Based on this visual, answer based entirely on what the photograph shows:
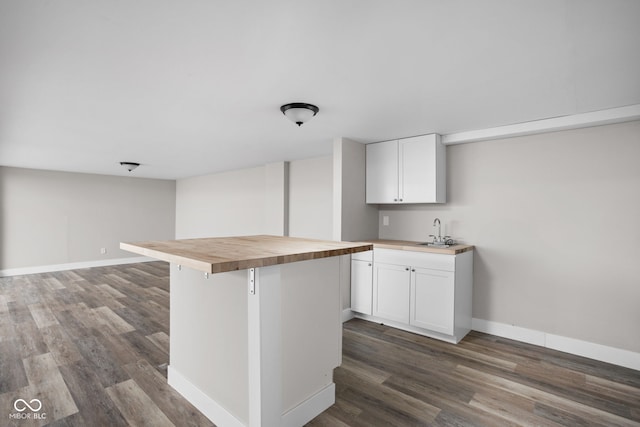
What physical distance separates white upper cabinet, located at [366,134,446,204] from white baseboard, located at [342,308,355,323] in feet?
4.62

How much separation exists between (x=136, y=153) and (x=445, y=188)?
175 inches

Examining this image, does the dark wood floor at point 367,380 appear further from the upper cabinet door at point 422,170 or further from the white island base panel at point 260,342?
the upper cabinet door at point 422,170

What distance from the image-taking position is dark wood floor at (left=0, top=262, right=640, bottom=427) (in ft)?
6.74

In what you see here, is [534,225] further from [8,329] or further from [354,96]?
[8,329]

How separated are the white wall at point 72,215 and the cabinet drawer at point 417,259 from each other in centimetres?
661

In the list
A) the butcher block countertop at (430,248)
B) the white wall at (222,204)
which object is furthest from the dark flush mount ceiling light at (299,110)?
the white wall at (222,204)

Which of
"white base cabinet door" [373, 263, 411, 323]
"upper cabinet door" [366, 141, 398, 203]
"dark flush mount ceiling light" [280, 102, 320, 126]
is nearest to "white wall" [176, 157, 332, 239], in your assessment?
"upper cabinet door" [366, 141, 398, 203]

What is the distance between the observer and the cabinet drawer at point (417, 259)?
3217mm

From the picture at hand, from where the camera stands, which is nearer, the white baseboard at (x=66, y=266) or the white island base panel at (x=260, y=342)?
the white island base panel at (x=260, y=342)

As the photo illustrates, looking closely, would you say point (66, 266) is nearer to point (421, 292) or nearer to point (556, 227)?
point (421, 292)

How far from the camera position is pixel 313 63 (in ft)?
6.45

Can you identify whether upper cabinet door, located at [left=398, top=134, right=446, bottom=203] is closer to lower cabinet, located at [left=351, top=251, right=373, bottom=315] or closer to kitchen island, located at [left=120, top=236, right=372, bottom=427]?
lower cabinet, located at [left=351, top=251, right=373, bottom=315]

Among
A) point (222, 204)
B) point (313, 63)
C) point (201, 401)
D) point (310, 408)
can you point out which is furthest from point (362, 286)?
point (222, 204)

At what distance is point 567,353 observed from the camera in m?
3.00
